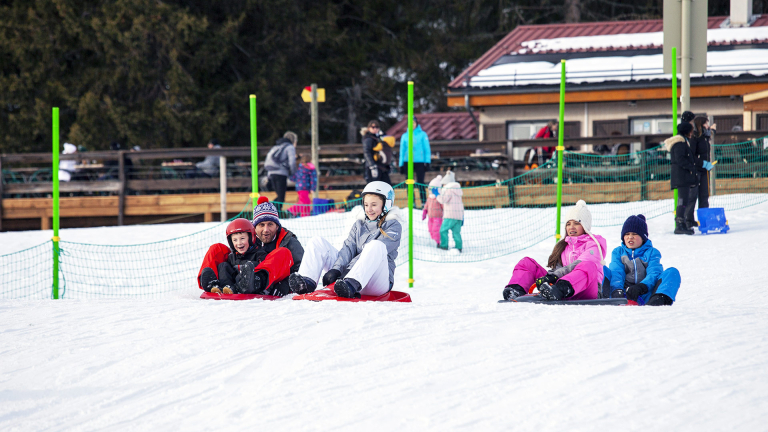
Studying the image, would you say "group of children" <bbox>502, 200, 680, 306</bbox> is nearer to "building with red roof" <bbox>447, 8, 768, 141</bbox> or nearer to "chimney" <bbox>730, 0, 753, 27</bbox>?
"building with red roof" <bbox>447, 8, 768, 141</bbox>

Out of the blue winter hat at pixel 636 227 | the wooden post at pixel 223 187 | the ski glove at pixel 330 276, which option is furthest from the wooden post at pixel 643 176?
the ski glove at pixel 330 276

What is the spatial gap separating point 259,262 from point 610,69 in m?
12.9

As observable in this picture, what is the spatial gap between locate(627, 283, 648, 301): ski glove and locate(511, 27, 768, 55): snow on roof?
14.0 meters

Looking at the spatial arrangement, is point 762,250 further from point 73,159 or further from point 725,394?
point 73,159

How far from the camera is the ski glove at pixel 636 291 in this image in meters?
5.52

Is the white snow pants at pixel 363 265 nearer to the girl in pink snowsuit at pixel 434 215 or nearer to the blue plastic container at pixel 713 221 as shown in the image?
the girl in pink snowsuit at pixel 434 215

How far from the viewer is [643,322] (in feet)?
15.1

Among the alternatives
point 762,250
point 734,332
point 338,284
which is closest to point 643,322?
point 734,332

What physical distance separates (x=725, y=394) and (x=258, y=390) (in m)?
2.15

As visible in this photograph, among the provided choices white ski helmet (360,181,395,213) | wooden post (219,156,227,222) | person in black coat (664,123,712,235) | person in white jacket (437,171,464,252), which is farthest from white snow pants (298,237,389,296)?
wooden post (219,156,227,222)

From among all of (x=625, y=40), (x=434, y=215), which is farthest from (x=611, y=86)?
(x=434, y=215)

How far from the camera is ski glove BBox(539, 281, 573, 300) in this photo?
539cm

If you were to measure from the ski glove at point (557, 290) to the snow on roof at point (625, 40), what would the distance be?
46.8ft

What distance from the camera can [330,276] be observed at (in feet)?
19.4
